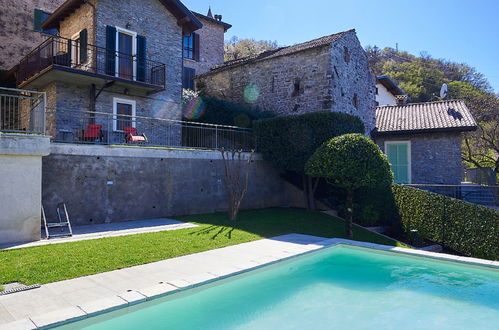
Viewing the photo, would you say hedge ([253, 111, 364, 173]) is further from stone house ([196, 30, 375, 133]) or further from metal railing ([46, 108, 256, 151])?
stone house ([196, 30, 375, 133])

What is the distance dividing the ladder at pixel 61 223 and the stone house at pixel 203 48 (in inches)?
606

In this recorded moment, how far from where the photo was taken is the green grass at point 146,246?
5977 millimetres

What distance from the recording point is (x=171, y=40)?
57.0 ft

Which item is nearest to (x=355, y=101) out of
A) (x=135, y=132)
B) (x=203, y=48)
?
(x=135, y=132)

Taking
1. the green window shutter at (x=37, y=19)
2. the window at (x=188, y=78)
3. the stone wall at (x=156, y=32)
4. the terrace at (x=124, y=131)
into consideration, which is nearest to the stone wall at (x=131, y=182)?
the terrace at (x=124, y=131)

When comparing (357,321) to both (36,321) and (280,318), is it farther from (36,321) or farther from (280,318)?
(36,321)

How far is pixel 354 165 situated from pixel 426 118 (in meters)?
10.4

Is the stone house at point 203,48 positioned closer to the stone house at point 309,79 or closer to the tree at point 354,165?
the stone house at point 309,79

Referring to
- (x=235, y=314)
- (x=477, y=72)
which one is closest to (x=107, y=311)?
(x=235, y=314)

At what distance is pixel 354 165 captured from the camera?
34.8ft

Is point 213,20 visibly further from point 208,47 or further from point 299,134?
point 299,134

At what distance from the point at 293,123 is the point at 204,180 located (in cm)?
438

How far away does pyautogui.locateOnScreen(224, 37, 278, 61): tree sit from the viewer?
136 feet

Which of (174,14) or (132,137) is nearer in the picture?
(132,137)
